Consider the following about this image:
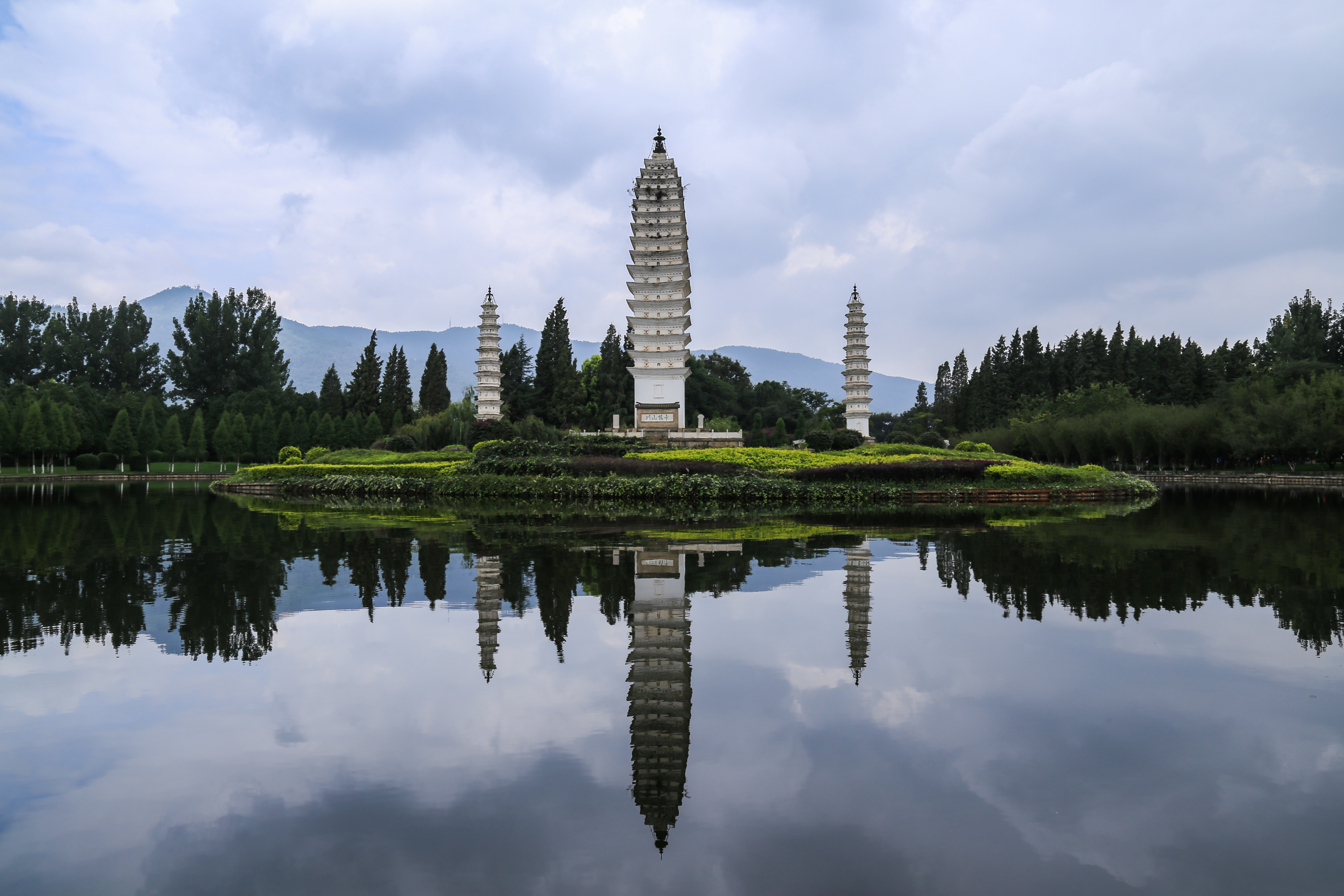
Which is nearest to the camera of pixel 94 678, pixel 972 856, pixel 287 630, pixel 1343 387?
pixel 972 856

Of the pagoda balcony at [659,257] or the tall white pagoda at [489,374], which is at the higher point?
the pagoda balcony at [659,257]

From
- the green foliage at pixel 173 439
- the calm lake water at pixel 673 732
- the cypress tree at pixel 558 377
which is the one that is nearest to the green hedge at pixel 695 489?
the calm lake water at pixel 673 732

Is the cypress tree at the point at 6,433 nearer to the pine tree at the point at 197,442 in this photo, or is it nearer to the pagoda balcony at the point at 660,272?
the pine tree at the point at 197,442

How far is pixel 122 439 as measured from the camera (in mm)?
52406

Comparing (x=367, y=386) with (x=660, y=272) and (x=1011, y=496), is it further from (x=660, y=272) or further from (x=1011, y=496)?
(x=1011, y=496)

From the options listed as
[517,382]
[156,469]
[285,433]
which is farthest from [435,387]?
[156,469]

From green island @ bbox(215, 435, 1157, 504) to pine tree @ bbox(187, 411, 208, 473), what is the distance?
3197 cm

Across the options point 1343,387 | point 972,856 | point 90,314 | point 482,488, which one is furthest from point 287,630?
point 90,314

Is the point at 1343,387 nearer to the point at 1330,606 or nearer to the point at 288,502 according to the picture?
the point at 1330,606

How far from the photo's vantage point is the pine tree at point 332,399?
62.2m

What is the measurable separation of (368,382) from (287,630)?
5802cm

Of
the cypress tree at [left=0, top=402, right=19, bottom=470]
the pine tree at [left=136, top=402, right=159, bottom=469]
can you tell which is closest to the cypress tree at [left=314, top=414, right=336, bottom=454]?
the pine tree at [left=136, top=402, right=159, bottom=469]

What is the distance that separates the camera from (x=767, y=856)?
3.39m

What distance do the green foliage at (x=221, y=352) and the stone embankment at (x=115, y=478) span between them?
1837 cm
